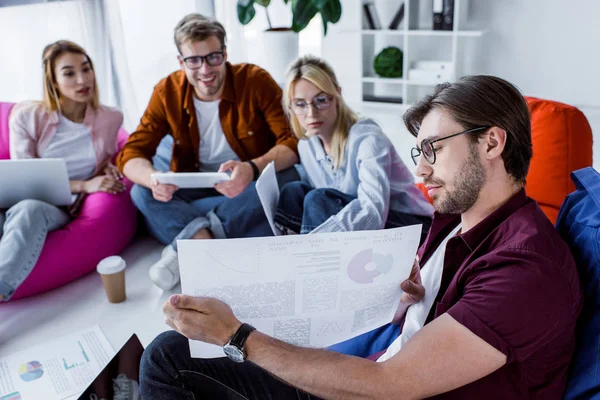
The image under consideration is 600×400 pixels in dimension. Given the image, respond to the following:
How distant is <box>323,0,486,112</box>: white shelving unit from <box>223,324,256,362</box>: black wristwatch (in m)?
3.80

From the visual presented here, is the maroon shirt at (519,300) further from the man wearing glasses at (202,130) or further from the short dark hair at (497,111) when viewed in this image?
the man wearing glasses at (202,130)

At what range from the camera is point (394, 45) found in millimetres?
4820

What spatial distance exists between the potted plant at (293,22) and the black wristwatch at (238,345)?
275 cm

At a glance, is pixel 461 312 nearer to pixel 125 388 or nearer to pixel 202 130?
pixel 125 388

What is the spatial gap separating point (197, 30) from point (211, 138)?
1.54 ft

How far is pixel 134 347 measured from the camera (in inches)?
61.6

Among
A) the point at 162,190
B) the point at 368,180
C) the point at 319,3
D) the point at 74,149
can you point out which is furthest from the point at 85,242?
the point at 319,3

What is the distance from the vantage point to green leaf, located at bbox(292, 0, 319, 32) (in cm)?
353

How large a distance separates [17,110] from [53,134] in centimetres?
18

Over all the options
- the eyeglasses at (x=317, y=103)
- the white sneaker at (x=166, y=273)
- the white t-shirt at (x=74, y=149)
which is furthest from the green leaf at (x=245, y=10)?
the white sneaker at (x=166, y=273)

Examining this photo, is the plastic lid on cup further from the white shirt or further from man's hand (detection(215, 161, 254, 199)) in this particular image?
the white shirt

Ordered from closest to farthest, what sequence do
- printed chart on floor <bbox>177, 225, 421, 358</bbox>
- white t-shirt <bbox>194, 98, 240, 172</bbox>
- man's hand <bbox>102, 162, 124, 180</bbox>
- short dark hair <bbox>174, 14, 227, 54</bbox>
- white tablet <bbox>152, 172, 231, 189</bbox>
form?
printed chart on floor <bbox>177, 225, 421, 358</bbox>
white tablet <bbox>152, 172, 231, 189</bbox>
short dark hair <bbox>174, 14, 227, 54</bbox>
white t-shirt <bbox>194, 98, 240, 172</bbox>
man's hand <bbox>102, 162, 124, 180</bbox>

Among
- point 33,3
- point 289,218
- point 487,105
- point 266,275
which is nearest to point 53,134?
point 33,3

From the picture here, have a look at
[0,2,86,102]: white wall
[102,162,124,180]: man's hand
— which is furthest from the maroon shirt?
[0,2,86,102]: white wall
